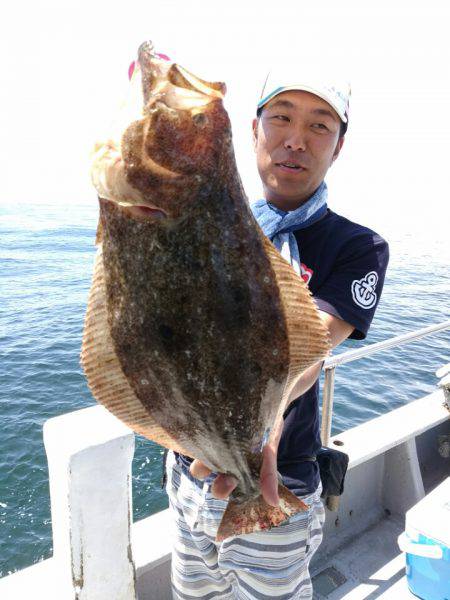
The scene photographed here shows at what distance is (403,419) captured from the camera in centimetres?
564

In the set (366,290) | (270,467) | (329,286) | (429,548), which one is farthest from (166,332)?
(429,548)

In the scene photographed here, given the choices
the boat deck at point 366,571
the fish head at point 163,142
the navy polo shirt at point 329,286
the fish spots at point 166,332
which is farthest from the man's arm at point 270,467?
the boat deck at point 366,571

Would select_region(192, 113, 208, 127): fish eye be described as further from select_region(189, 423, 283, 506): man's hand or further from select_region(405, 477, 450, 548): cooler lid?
select_region(405, 477, 450, 548): cooler lid

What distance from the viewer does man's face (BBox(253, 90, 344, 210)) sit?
241 cm

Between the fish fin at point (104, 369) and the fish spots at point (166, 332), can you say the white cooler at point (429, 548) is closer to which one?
the fish fin at point (104, 369)

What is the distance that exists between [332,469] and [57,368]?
41.6 feet

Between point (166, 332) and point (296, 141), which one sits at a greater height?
point (296, 141)

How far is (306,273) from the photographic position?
2.58m

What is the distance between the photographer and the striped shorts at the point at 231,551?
2523mm

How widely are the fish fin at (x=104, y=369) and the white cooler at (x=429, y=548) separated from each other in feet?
9.22

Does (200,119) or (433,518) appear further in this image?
(433,518)

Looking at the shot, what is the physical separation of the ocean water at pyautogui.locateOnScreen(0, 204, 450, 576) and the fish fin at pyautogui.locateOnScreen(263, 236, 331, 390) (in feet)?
23.9

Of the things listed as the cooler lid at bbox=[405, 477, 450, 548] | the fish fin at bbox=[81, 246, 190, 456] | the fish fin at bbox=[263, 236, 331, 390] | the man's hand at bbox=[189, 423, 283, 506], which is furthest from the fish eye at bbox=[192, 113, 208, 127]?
the cooler lid at bbox=[405, 477, 450, 548]

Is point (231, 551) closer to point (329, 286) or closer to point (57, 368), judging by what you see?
point (329, 286)
